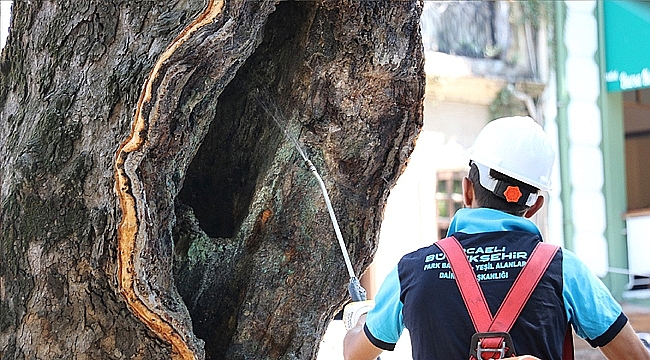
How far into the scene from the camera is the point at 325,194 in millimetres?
3094

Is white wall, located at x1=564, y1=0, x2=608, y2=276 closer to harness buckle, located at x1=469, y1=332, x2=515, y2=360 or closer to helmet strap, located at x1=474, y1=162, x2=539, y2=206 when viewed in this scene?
helmet strap, located at x1=474, y1=162, x2=539, y2=206

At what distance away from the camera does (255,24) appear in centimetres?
286

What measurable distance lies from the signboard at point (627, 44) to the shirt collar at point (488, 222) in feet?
26.9

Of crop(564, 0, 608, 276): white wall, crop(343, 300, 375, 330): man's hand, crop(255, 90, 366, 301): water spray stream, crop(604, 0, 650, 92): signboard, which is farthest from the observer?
crop(564, 0, 608, 276): white wall

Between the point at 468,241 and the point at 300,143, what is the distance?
33.8 inches

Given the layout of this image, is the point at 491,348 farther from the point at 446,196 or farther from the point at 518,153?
the point at 446,196

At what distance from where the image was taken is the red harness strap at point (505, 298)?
2.35 m

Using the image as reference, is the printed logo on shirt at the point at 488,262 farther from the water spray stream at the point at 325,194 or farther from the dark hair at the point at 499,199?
the water spray stream at the point at 325,194

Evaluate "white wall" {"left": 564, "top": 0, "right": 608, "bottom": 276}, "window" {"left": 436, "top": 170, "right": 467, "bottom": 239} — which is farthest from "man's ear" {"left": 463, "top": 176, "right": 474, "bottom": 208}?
"white wall" {"left": 564, "top": 0, "right": 608, "bottom": 276}

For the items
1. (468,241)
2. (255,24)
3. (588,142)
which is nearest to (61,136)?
(255,24)

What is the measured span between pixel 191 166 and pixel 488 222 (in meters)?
1.19

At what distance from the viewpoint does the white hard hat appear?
260 cm

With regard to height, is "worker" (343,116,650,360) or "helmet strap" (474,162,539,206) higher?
"helmet strap" (474,162,539,206)

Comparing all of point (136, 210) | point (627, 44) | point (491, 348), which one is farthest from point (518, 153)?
point (627, 44)
